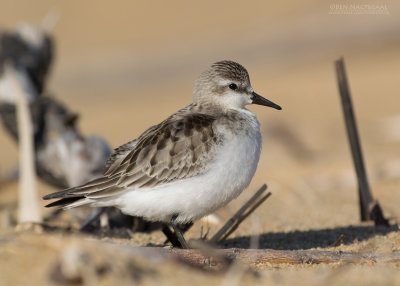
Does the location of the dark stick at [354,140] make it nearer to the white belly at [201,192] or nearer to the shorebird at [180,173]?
the shorebird at [180,173]

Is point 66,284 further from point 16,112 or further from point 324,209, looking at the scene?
point 16,112

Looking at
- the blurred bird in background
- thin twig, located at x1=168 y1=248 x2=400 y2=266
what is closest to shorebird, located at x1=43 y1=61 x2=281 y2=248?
thin twig, located at x1=168 y1=248 x2=400 y2=266

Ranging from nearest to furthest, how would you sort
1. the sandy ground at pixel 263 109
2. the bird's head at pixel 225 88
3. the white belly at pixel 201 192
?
the sandy ground at pixel 263 109
the white belly at pixel 201 192
the bird's head at pixel 225 88

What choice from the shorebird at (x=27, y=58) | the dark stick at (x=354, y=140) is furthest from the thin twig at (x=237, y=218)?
the shorebird at (x=27, y=58)

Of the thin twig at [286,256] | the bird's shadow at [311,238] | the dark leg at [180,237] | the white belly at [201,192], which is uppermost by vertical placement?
the white belly at [201,192]

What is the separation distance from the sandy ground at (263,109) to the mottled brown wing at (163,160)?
47 centimetres

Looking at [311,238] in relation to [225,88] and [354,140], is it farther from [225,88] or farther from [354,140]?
[225,88]

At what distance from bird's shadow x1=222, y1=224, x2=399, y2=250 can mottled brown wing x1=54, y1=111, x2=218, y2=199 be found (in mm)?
834

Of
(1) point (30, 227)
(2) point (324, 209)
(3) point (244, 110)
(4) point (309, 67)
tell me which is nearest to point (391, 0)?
(4) point (309, 67)

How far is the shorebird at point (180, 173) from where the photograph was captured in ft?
13.9

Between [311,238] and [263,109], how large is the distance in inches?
327

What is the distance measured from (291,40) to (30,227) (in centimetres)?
1055

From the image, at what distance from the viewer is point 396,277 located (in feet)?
9.61

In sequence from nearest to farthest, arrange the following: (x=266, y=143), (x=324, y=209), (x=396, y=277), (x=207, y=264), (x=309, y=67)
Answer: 1. (x=396, y=277)
2. (x=207, y=264)
3. (x=324, y=209)
4. (x=266, y=143)
5. (x=309, y=67)
